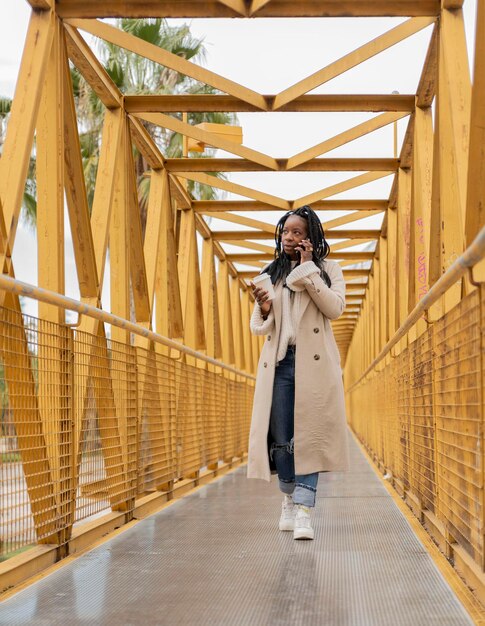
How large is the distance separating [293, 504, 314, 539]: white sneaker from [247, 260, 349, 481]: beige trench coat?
18cm

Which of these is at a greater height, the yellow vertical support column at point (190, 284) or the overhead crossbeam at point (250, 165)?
the overhead crossbeam at point (250, 165)

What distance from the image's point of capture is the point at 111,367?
16.9 feet

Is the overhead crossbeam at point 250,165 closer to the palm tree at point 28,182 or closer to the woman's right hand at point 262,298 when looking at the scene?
the woman's right hand at point 262,298

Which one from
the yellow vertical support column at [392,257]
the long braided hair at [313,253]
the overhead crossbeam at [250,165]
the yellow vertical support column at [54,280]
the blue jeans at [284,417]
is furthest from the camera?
the yellow vertical support column at [392,257]

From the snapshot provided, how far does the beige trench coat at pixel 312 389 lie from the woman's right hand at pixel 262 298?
0.06m

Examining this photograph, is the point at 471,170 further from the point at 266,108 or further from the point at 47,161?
the point at 266,108

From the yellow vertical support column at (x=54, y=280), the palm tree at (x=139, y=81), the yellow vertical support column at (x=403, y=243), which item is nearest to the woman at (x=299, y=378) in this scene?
the yellow vertical support column at (x=54, y=280)

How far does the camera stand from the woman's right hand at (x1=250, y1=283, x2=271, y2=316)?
463 cm

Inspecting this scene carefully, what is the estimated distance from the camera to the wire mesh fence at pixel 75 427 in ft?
11.5

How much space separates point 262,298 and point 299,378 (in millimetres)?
429

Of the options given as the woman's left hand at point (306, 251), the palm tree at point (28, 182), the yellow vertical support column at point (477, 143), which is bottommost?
the woman's left hand at point (306, 251)

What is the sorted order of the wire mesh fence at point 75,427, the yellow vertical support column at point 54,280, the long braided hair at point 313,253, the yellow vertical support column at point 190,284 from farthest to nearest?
1. the yellow vertical support column at point 190,284
2. the long braided hair at point 313,253
3. the yellow vertical support column at point 54,280
4. the wire mesh fence at point 75,427

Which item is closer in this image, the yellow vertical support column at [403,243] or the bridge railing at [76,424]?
the bridge railing at [76,424]

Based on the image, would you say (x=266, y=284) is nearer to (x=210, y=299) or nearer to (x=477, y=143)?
(x=477, y=143)
